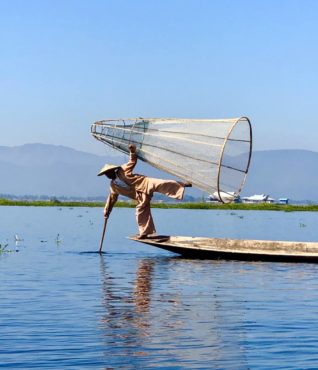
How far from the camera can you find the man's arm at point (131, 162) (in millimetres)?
28214

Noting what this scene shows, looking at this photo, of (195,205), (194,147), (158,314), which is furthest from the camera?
(195,205)

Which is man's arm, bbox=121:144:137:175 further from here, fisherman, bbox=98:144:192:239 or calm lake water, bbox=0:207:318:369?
calm lake water, bbox=0:207:318:369

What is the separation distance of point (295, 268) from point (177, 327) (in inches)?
447

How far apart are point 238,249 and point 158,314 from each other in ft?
37.4

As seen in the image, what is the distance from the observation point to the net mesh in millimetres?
26375

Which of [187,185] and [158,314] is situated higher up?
[187,185]

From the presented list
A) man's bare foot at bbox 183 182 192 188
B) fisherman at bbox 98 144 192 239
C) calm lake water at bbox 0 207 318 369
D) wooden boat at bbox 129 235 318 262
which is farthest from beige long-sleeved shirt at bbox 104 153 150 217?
calm lake water at bbox 0 207 318 369

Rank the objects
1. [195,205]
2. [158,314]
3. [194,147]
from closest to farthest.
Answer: [158,314], [194,147], [195,205]

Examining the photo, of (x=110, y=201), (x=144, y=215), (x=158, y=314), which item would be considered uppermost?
(x=110, y=201)

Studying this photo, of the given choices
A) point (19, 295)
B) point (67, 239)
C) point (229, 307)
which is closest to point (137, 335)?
point (229, 307)

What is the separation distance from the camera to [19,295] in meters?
20.8

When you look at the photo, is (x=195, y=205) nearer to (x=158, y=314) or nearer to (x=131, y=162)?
(x=131, y=162)

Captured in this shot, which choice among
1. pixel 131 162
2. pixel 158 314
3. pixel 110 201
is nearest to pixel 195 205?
pixel 110 201

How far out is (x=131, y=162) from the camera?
93.7ft
